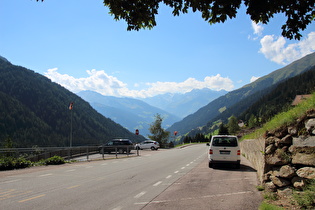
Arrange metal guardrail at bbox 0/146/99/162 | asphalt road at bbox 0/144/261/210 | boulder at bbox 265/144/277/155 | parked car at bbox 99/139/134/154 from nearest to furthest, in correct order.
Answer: asphalt road at bbox 0/144/261/210 → boulder at bbox 265/144/277/155 → metal guardrail at bbox 0/146/99/162 → parked car at bbox 99/139/134/154

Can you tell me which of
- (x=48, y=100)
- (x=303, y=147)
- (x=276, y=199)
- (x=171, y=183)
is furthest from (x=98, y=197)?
(x=48, y=100)

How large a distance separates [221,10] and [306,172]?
3915 millimetres

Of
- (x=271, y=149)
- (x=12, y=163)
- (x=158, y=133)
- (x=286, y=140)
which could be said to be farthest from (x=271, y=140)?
(x=158, y=133)

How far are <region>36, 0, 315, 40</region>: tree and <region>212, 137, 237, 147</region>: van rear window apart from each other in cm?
945

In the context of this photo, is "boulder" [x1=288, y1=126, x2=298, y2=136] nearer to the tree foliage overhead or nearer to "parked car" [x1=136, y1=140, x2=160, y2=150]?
the tree foliage overhead

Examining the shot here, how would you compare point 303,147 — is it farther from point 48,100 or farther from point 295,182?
point 48,100

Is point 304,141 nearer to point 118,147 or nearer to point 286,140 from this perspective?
point 286,140

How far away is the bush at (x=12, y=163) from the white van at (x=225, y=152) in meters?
11.0

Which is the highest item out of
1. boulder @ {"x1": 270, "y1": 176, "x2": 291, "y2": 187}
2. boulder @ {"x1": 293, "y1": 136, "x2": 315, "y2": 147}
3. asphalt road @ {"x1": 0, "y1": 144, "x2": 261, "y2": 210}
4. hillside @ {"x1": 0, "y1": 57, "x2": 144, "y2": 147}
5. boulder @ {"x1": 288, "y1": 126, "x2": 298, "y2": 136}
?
hillside @ {"x1": 0, "y1": 57, "x2": 144, "y2": 147}

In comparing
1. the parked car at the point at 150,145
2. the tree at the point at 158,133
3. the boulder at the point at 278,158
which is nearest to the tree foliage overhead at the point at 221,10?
the boulder at the point at 278,158

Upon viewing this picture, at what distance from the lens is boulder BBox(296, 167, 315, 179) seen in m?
5.52

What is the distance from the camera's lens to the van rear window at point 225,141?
46.9ft

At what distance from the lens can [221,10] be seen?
16.8ft

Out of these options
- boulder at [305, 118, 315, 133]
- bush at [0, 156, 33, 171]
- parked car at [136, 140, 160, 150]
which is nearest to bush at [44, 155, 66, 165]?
bush at [0, 156, 33, 171]
